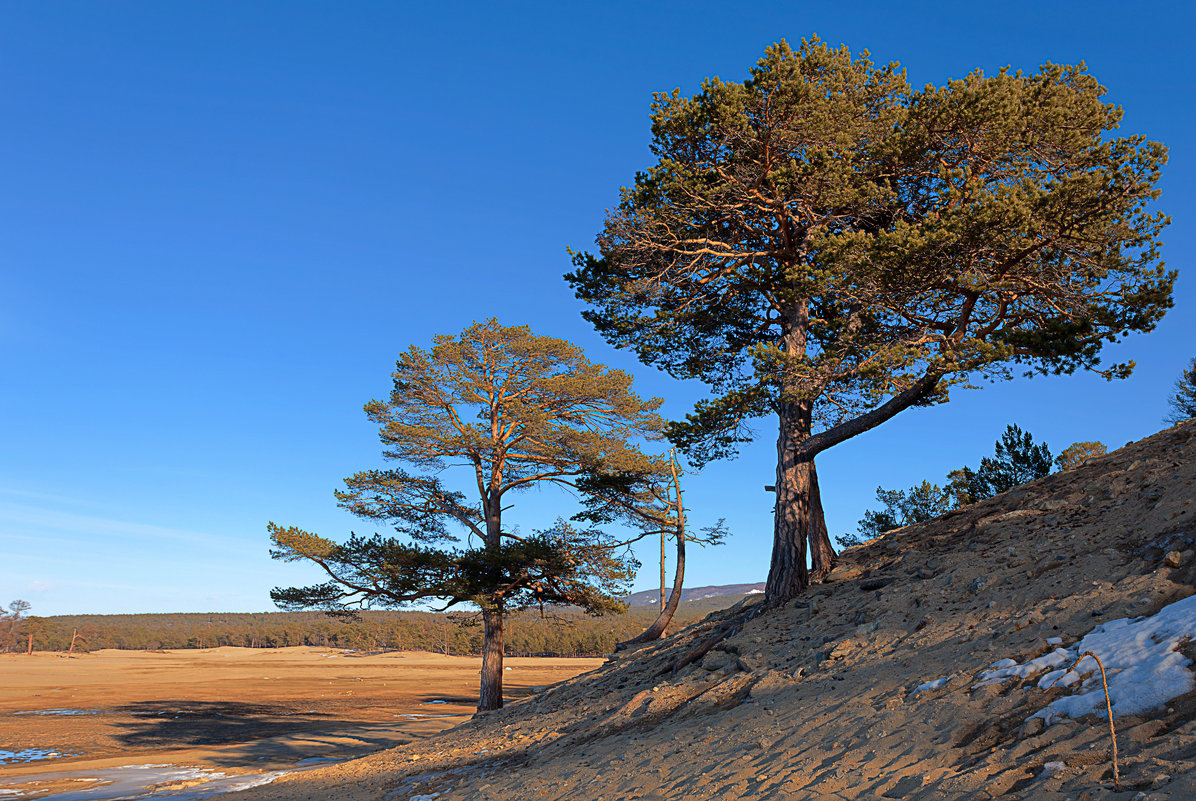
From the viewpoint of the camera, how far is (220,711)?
41.3 metres

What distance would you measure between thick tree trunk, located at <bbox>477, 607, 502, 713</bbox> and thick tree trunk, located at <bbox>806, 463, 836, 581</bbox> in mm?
10187

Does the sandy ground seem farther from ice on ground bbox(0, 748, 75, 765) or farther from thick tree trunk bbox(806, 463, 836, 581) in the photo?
thick tree trunk bbox(806, 463, 836, 581)

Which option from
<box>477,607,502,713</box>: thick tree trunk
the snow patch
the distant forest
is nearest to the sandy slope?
the snow patch

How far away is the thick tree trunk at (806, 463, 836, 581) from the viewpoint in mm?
15039

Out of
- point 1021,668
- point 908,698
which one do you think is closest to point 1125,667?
point 1021,668

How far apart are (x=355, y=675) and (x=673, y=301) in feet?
239

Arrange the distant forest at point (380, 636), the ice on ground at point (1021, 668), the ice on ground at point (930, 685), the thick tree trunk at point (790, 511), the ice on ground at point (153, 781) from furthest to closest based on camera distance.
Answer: the distant forest at point (380, 636), the ice on ground at point (153, 781), the thick tree trunk at point (790, 511), the ice on ground at point (930, 685), the ice on ground at point (1021, 668)

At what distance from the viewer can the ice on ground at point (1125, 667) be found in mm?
5188

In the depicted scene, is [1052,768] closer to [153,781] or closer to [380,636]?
[153,781]

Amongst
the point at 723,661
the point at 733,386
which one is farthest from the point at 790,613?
the point at 733,386

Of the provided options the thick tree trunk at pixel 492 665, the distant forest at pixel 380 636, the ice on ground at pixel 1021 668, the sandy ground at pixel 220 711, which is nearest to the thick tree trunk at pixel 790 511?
the ice on ground at pixel 1021 668

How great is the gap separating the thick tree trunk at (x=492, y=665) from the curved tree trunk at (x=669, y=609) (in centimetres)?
376

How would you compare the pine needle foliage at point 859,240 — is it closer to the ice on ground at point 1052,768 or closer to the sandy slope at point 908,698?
the sandy slope at point 908,698

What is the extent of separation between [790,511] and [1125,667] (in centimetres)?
862
